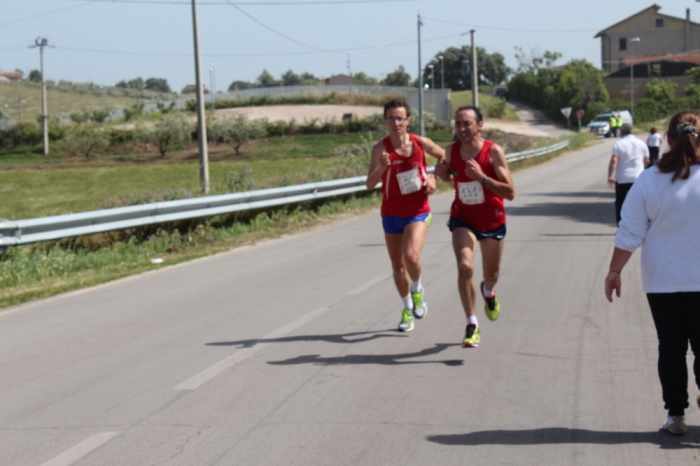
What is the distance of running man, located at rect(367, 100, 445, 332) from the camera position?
24.0ft

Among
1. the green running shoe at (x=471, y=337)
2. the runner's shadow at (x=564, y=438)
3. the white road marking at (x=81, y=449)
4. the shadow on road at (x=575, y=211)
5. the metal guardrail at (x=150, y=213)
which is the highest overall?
the metal guardrail at (x=150, y=213)

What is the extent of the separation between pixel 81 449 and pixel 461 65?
12926cm

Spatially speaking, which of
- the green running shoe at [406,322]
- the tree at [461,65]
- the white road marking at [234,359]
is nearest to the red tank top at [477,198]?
the green running shoe at [406,322]

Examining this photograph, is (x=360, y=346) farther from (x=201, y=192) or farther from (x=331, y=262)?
(x=201, y=192)

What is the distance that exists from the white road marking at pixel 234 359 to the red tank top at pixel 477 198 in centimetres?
200

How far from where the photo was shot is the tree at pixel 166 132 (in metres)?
69.2

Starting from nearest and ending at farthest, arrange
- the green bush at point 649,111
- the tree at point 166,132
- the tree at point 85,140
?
the tree at point 85,140, the tree at point 166,132, the green bush at point 649,111

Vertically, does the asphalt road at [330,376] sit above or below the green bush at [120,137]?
below

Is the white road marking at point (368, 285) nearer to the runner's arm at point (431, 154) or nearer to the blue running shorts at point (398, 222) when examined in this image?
the blue running shorts at point (398, 222)

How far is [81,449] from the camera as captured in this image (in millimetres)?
4789

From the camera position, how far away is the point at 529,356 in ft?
21.9

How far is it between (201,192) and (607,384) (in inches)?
556

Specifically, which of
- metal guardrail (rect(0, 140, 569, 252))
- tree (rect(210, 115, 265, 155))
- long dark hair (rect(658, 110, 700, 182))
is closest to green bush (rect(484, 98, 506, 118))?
tree (rect(210, 115, 265, 155))

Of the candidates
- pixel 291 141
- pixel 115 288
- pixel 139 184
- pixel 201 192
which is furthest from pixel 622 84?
pixel 115 288
